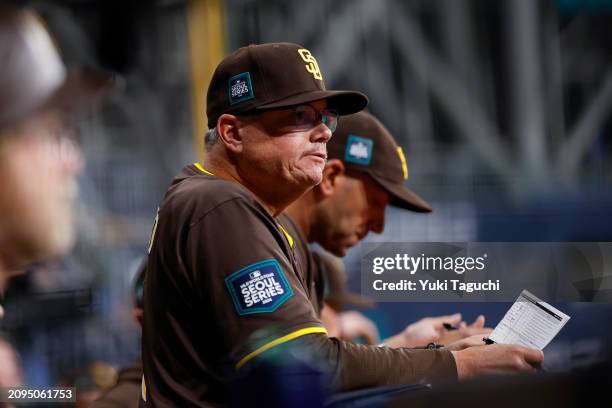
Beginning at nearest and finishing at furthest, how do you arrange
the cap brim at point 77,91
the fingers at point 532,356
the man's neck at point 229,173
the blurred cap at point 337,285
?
1. the cap brim at point 77,91
2. the fingers at point 532,356
3. the man's neck at point 229,173
4. the blurred cap at point 337,285

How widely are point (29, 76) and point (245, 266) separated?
18.6 inches

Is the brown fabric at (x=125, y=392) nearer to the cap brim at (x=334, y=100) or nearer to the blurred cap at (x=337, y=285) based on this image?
the blurred cap at (x=337, y=285)

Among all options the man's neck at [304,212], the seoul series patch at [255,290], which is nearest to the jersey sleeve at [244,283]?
the seoul series patch at [255,290]

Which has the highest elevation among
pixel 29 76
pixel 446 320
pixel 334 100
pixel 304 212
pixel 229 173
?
pixel 29 76

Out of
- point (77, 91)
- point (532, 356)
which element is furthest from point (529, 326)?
point (77, 91)

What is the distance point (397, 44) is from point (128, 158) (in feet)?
2.88

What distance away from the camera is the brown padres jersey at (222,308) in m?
1.74

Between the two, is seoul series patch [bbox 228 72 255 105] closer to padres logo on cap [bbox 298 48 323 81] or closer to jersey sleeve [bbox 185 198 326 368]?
padres logo on cap [bbox 298 48 323 81]

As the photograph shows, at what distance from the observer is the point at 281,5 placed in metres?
2.97

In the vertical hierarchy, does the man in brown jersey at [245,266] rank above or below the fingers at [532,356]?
above

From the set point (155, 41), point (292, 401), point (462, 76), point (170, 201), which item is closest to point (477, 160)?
point (462, 76)

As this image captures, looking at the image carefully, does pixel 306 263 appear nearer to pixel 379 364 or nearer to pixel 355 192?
pixel 355 192

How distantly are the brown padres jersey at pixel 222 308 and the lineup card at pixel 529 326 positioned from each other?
0.39m

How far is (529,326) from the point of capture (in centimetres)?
230
